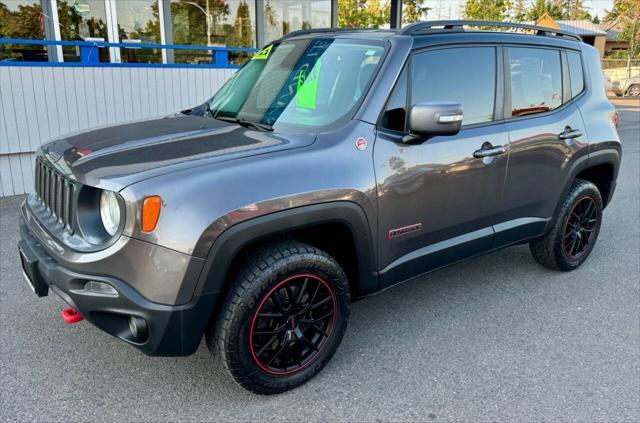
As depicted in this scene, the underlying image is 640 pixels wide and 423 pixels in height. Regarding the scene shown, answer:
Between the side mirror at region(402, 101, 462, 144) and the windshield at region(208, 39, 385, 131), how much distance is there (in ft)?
1.17

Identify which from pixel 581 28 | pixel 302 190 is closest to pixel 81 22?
pixel 302 190

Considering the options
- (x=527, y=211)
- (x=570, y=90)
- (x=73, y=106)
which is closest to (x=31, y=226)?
(x=527, y=211)

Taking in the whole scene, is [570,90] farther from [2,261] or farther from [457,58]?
[2,261]

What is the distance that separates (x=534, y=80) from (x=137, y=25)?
8.63 m

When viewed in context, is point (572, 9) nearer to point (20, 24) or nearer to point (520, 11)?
point (520, 11)

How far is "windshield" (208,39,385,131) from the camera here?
10.1ft

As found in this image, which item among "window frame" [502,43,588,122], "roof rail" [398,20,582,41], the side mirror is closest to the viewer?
the side mirror

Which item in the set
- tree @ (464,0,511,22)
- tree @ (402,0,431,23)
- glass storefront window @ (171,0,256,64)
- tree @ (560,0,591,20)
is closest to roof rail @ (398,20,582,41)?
glass storefront window @ (171,0,256,64)

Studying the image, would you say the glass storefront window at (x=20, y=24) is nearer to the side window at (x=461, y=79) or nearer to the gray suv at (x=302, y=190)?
→ the gray suv at (x=302, y=190)

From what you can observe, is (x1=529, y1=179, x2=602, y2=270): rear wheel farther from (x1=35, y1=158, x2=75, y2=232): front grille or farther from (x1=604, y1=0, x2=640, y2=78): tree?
(x1=604, y1=0, x2=640, y2=78): tree

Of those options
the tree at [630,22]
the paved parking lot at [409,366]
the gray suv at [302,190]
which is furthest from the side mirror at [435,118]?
the tree at [630,22]

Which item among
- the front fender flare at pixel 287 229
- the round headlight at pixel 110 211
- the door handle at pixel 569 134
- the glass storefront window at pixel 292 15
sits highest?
the glass storefront window at pixel 292 15

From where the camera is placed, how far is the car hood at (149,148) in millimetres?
2459

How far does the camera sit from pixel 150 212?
90.4 inches
